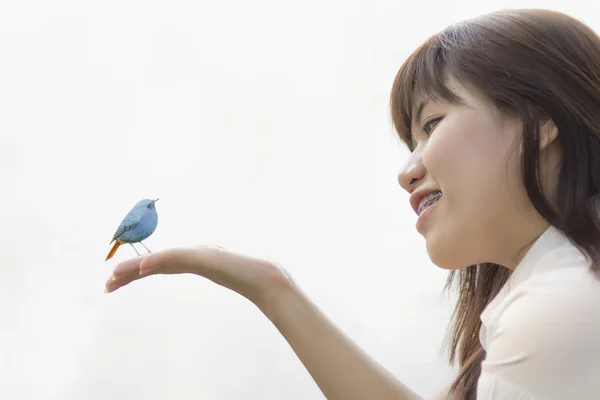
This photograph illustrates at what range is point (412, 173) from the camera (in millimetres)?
590

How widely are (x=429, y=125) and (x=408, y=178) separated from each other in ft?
0.18

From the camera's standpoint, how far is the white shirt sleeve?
436 mm

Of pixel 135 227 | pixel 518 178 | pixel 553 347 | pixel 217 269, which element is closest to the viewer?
pixel 553 347

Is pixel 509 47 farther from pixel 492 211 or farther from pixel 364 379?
pixel 364 379

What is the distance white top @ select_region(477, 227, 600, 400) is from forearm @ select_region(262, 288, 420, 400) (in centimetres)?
23

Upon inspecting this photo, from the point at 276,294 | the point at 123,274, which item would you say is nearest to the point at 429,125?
the point at 276,294

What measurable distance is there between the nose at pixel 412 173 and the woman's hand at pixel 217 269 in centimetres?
18

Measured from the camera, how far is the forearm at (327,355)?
27.0 inches

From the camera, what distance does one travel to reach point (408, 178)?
60 centimetres

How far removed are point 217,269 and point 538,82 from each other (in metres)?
0.36

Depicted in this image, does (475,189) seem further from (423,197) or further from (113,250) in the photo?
(113,250)

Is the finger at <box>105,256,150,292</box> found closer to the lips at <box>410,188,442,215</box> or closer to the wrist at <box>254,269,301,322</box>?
the wrist at <box>254,269,301,322</box>

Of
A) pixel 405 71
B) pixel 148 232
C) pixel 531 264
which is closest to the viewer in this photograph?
pixel 531 264

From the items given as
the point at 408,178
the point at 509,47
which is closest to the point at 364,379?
the point at 408,178
